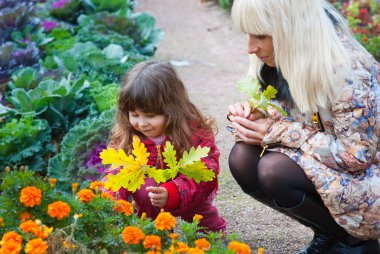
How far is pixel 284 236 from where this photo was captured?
3715 mm

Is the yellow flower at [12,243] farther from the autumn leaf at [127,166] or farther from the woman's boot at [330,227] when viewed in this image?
the woman's boot at [330,227]

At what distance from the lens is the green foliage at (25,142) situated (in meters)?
4.75

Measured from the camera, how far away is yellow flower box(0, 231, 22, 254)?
231 centimetres

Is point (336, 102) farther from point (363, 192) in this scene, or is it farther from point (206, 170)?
point (206, 170)

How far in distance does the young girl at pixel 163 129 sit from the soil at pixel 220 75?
1.30ft

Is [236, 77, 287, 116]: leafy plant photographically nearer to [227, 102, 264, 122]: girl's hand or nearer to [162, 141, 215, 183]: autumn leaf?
[227, 102, 264, 122]: girl's hand

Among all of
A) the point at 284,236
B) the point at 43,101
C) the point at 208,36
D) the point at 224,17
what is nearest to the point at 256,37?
the point at 284,236

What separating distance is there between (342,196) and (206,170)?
0.55m

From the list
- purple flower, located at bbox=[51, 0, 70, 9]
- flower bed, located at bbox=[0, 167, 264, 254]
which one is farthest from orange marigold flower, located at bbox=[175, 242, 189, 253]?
purple flower, located at bbox=[51, 0, 70, 9]

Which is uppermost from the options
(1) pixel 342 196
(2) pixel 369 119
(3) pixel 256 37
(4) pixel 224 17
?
(3) pixel 256 37

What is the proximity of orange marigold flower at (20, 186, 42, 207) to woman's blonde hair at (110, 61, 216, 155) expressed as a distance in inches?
38.7

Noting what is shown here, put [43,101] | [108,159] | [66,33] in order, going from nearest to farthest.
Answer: [108,159], [43,101], [66,33]

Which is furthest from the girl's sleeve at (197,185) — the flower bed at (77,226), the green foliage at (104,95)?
the green foliage at (104,95)

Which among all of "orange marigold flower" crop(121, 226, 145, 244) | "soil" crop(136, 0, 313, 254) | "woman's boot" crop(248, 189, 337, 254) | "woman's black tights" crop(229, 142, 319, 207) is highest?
"orange marigold flower" crop(121, 226, 145, 244)
